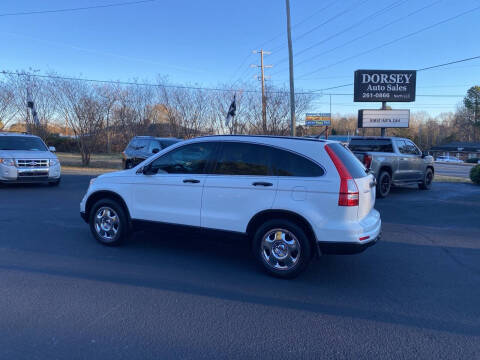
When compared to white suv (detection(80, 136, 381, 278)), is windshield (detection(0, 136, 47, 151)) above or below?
above

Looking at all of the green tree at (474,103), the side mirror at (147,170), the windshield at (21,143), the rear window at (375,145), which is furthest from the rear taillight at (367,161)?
the green tree at (474,103)

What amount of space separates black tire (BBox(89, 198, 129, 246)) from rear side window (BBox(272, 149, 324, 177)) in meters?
2.61

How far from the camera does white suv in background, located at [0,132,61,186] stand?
12219mm

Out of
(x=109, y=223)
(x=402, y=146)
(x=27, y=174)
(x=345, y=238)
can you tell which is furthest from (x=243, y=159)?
(x=27, y=174)

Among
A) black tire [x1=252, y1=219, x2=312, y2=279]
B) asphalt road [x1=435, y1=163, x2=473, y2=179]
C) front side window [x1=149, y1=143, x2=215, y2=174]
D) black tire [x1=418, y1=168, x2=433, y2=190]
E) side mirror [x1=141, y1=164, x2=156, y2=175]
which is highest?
front side window [x1=149, y1=143, x2=215, y2=174]

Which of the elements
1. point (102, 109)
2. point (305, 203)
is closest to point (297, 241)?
point (305, 203)

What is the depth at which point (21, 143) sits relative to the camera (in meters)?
13.4

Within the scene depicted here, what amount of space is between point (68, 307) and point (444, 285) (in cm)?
447

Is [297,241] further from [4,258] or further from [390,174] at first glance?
[390,174]

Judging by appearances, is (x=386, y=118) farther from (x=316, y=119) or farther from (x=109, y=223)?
(x=109, y=223)

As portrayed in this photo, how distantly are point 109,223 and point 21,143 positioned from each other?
9310mm

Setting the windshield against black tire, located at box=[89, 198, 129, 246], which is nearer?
black tire, located at box=[89, 198, 129, 246]

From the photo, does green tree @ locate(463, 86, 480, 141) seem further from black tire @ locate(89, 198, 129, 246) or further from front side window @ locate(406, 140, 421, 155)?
black tire @ locate(89, 198, 129, 246)

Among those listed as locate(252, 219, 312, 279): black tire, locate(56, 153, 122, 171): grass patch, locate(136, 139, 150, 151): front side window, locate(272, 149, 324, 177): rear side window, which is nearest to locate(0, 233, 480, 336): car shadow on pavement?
locate(252, 219, 312, 279): black tire
